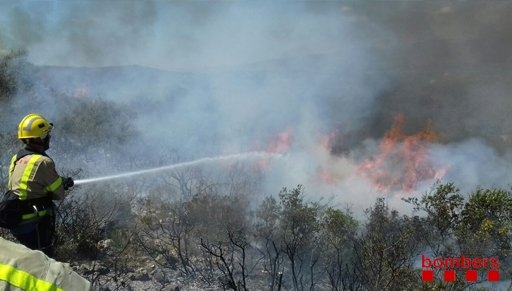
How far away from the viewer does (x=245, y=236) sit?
8.90 meters

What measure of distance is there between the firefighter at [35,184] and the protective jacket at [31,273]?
8.81ft

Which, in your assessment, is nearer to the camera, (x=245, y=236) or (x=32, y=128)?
(x=32, y=128)

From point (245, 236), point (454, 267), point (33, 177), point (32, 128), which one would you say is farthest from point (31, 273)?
point (245, 236)

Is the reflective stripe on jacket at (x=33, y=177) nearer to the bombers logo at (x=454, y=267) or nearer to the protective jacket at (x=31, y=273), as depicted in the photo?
the protective jacket at (x=31, y=273)

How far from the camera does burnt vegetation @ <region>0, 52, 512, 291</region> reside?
6.11 m

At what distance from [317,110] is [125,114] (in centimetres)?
846

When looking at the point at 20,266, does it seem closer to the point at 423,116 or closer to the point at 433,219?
the point at 433,219

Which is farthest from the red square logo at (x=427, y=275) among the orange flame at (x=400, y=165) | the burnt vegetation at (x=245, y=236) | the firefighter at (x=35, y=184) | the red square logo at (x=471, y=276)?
the orange flame at (x=400, y=165)

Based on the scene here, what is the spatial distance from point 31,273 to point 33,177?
2791 millimetres

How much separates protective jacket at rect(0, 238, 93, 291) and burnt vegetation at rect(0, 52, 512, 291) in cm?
361

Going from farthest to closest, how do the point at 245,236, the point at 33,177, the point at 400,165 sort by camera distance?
the point at 400,165
the point at 245,236
the point at 33,177

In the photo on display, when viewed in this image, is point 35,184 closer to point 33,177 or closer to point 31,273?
point 33,177

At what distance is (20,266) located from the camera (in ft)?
3.95

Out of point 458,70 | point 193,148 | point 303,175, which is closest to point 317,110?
point 303,175
